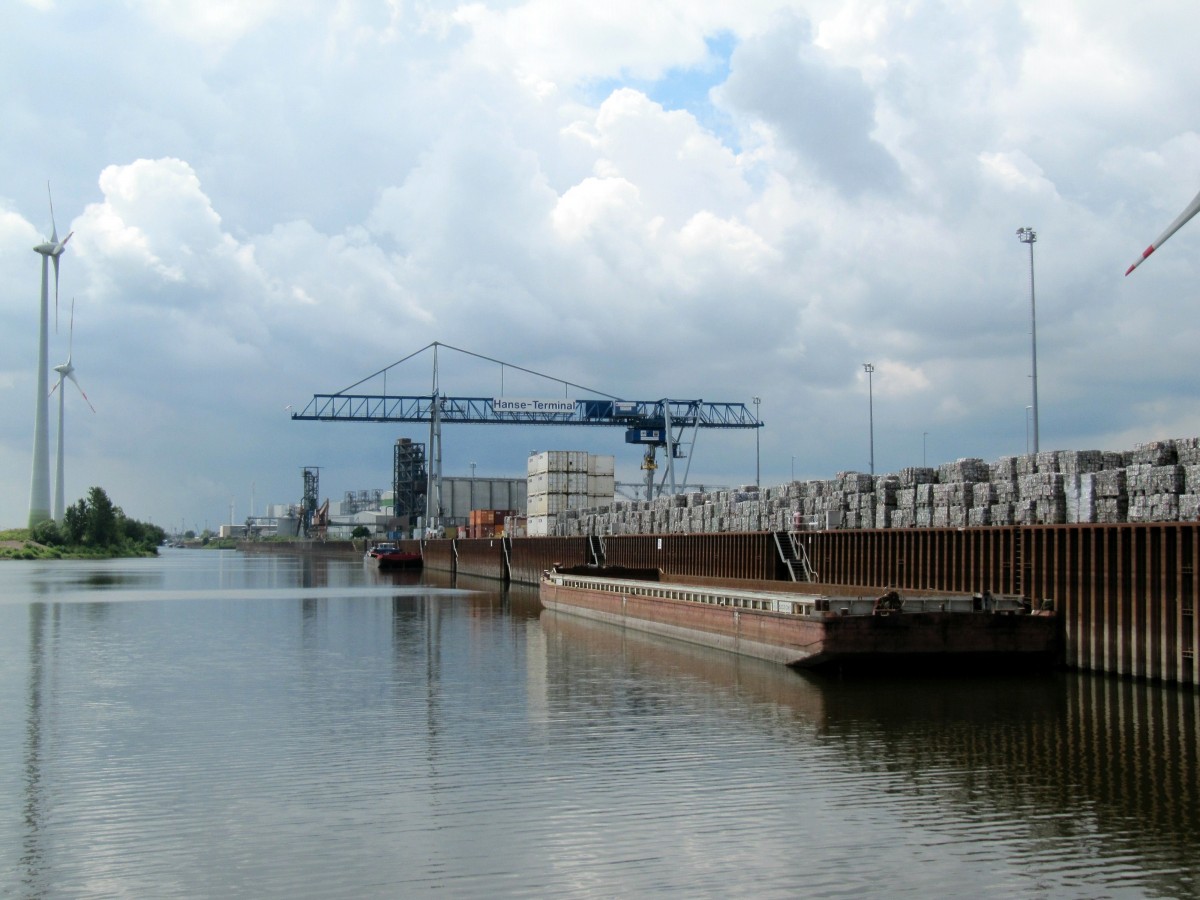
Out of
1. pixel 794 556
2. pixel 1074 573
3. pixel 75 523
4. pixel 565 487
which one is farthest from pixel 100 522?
pixel 1074 573

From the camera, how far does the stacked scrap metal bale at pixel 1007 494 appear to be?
27672 millimetres

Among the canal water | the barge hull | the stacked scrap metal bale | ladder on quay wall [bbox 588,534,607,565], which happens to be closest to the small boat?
ladder on quay wall [bbox 588,534,607,565]

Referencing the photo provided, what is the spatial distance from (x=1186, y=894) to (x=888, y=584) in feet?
82.5

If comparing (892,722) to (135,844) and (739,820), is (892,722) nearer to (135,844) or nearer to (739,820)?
(739,820)

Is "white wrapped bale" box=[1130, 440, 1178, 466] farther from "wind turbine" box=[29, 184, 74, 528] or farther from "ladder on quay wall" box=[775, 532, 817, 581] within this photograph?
"wind turbine" box=[29, 184, 74, 528]

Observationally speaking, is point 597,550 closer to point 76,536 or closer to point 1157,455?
point 1157,455

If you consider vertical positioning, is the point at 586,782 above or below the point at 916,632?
below

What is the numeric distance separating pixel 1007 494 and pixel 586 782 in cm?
2032

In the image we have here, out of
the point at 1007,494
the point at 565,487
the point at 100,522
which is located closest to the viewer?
the point at 1007,494

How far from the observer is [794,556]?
4597 centimetres

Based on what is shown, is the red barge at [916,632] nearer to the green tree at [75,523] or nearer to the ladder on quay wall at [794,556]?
the ladder on quay wall at [794,556]

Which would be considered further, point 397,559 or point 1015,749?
point 397,559

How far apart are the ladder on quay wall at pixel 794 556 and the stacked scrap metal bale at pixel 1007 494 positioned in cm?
72

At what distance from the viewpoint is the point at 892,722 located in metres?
23.0
